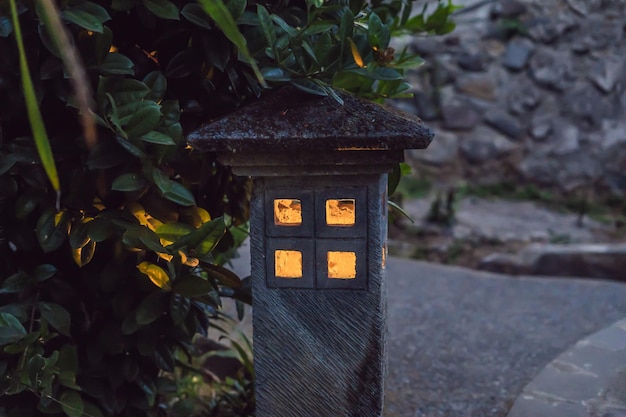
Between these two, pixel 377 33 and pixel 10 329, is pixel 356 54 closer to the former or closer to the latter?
pixel 377 33

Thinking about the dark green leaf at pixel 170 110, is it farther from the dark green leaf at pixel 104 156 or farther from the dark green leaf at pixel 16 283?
the dark green leaf at pixel 16 283

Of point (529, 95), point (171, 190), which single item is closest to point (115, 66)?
point (171, 190)

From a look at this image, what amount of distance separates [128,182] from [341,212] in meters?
0.50

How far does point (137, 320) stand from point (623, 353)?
198 centimetres

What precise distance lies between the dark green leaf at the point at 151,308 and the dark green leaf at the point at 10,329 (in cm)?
26

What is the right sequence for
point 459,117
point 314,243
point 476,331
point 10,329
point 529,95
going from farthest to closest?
point 459,117 → point 529,95 → point 476,331 → point 314,243 → point 10,329

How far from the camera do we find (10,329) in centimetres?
144

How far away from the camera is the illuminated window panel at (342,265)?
5.04ft

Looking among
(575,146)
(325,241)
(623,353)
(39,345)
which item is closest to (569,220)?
(575,146)

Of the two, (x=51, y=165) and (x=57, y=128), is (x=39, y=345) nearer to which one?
(x=57, y=128)

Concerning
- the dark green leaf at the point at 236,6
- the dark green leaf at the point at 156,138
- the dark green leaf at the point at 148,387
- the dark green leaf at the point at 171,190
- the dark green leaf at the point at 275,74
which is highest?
the dark green leaf at the point at 236,6

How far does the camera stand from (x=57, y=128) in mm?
1587

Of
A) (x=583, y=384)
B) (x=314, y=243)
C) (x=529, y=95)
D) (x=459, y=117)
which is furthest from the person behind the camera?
(x=459, y=117)

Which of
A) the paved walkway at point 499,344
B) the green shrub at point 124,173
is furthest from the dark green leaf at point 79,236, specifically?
the paved walkway at point 499,344
